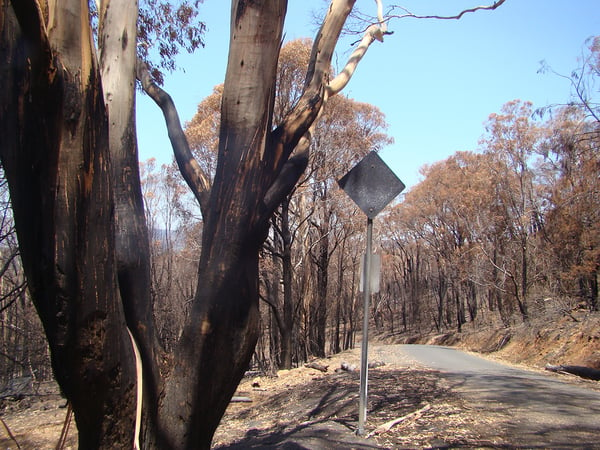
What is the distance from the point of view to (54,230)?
2.15 metres

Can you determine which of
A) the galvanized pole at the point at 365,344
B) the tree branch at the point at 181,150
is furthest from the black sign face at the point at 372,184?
the tree branch at the point at 181,150

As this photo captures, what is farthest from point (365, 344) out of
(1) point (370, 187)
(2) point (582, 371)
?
(2) point (582, 371)

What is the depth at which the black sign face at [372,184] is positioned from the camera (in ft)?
16.5

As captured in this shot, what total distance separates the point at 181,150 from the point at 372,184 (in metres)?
2.01

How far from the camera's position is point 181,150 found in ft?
12.8

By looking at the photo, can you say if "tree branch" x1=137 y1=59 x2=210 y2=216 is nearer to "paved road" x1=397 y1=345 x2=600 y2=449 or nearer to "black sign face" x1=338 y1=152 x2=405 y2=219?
"black sign face" x1=338 y1=152 x2=405 y2=219

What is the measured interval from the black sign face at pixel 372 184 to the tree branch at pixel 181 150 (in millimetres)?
1720

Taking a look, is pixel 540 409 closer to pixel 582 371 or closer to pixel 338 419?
pixel 338 419

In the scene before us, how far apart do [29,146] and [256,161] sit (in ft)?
4.43

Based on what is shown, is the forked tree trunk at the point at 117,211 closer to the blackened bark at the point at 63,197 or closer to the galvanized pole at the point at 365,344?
the blackened bark at the point at 63,197

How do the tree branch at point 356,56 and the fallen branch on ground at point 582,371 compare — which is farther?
the fallen branch on ground at point 582,371

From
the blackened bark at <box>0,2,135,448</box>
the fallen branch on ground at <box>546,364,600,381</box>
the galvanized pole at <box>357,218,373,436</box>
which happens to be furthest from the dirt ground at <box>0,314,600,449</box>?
the blackened bark at <box>0,2,135,448</box>

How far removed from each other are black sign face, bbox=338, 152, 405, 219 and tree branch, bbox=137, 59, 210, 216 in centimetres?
172

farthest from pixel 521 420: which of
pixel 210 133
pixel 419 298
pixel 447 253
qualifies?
pixel 419 298
